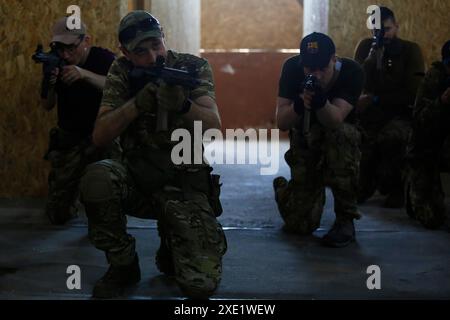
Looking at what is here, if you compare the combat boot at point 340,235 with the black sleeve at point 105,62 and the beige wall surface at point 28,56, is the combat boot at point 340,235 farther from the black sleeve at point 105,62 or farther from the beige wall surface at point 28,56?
the beige wall surface at point 28,56

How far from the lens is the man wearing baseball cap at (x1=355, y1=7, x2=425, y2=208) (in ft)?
15.6

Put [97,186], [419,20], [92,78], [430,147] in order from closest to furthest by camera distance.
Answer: [97,186]
[92,78]
[430,147]
[419,20]

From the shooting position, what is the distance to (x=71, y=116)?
4230 millimetres

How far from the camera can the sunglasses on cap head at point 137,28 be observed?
9.46 feet

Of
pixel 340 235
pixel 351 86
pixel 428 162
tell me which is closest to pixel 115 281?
pixel 340 235

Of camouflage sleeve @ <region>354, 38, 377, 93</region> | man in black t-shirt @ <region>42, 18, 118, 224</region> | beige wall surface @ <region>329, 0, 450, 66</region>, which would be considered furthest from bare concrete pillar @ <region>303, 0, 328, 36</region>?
man in black t-shirt @ <region>42, 18, 118, 224</region>

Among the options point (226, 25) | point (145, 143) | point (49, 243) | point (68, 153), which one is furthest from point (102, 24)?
point (226, 25)

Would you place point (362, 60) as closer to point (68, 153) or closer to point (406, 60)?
point (406, 60)

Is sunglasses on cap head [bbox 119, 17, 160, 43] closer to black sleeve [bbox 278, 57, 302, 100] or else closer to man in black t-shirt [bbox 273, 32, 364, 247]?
man in black t-shirt [bbox 273, 32, 364, 247]

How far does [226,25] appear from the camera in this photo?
14094 millimetres

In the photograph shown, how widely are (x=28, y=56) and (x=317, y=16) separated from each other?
8.71ft

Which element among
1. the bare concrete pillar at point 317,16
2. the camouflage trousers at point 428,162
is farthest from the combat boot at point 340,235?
the bare concrete pillar at point 317,16

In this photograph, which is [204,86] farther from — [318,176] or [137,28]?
[318,176]
